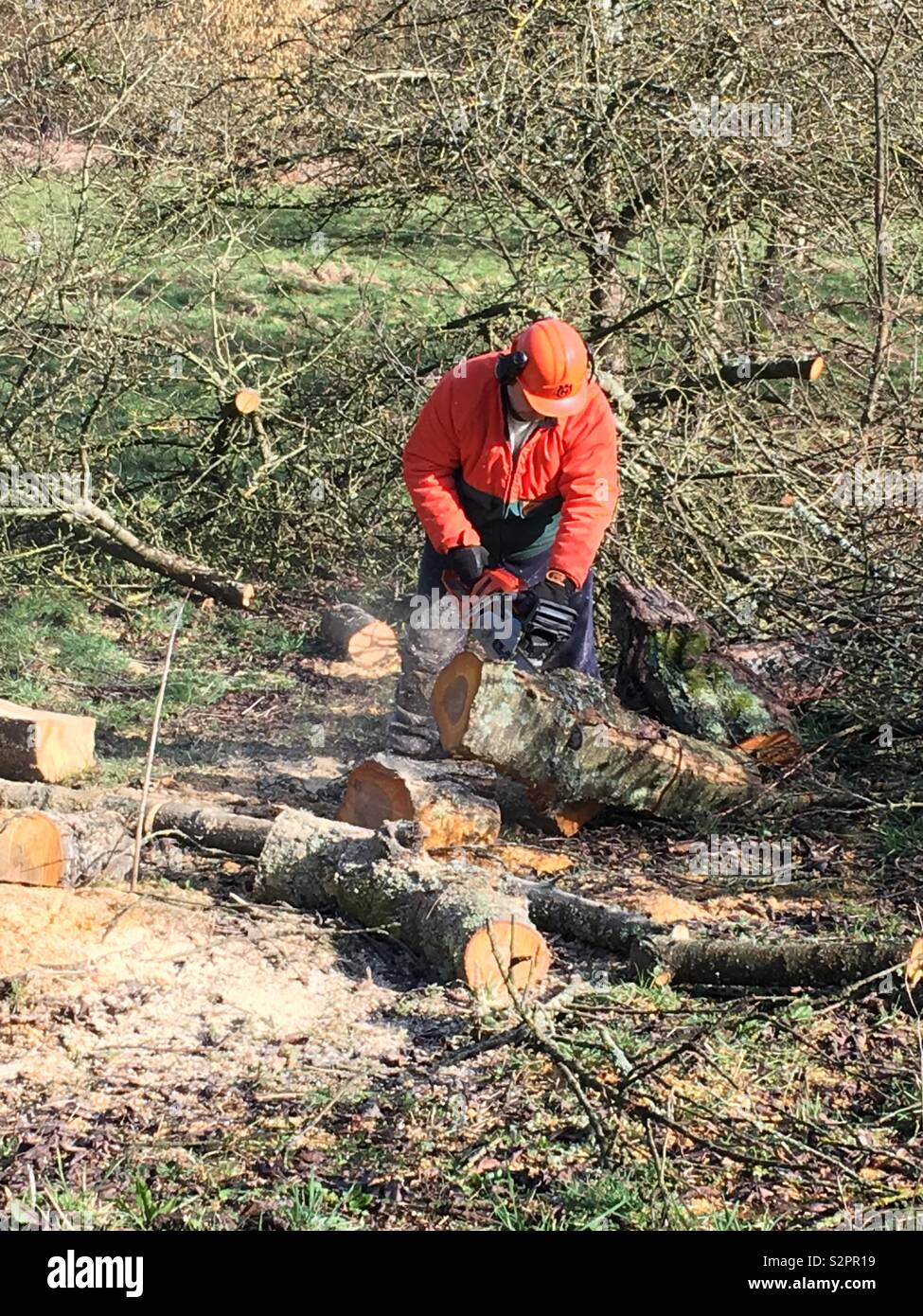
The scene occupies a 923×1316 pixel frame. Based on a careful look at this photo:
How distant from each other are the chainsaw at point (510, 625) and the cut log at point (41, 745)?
1.64m

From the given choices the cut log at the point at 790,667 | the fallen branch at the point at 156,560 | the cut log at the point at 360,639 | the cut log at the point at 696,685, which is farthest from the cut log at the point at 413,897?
the fallen branch at the point at 156,560

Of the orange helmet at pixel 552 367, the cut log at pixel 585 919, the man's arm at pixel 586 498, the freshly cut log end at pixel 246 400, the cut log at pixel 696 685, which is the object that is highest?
the freshly cut log end at pixel 246 400

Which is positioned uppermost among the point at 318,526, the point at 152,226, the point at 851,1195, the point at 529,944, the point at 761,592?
the point at 152,226

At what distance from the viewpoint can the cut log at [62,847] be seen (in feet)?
14.8

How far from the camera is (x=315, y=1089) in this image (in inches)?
142

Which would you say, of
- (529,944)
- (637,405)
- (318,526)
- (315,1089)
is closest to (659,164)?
(637,405)

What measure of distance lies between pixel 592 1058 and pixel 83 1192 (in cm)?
129

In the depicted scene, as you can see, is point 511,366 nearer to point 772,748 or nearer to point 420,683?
point 420,683

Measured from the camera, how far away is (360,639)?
25.1 feet

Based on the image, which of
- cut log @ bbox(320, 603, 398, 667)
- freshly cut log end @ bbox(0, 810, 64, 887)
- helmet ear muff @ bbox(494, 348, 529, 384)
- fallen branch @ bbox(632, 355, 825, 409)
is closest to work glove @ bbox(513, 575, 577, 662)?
helmet ear muff @ bbox(494, 348, 529, 384)

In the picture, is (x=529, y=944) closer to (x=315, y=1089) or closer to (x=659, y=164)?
(x=315, y=1089)

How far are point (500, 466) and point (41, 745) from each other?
6.81 ft

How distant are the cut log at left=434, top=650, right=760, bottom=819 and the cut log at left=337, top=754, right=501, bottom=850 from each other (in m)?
0.14

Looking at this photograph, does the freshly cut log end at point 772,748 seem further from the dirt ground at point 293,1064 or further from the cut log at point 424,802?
the cut log at point 424,802
